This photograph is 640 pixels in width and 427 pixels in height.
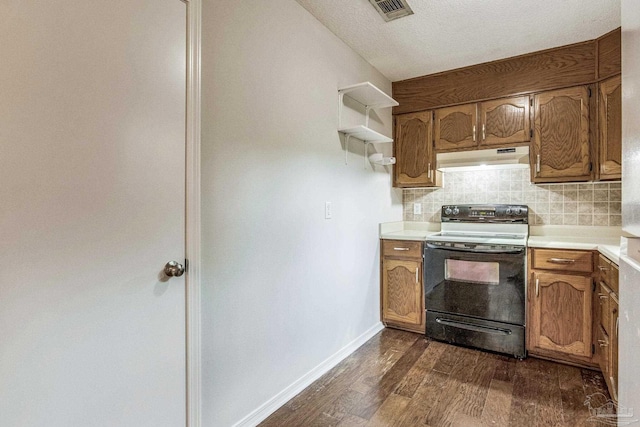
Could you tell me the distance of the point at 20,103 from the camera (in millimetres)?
954

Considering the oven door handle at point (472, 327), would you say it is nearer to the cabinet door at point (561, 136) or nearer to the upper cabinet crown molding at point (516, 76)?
the cabinet door at point (561, 136)

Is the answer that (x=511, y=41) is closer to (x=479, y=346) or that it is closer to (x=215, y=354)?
(x=479, y=346)

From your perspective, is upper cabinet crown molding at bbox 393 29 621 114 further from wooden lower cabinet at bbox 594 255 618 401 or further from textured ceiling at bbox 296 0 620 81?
wooden lower cabinet at bbox 594 255 618 401

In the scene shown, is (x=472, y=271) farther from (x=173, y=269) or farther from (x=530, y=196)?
(x=173, y=269)

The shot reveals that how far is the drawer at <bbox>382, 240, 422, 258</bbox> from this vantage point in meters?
3.01

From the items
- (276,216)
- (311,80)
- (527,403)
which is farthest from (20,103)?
(527,403)

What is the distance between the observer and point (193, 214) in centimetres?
141

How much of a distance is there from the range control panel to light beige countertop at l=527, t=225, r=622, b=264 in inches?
7.4

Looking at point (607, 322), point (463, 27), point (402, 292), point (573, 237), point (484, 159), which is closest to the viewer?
point (607, 322)

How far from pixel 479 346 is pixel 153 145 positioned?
8.92 feet

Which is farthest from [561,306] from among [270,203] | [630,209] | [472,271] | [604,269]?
[270,203]

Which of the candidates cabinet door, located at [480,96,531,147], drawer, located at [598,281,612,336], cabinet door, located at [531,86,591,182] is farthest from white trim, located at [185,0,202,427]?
cabinet door, located at [531,86,591,182]

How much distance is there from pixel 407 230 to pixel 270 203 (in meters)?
2.15

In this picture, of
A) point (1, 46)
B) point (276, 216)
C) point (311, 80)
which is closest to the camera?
point (1, 46)
